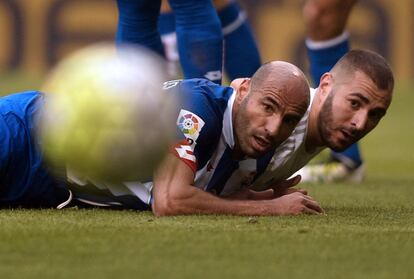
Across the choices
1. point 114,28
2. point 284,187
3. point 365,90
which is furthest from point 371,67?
point 114,28

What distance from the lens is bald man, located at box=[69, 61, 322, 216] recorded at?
3.43 meters

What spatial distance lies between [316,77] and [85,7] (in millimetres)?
6339

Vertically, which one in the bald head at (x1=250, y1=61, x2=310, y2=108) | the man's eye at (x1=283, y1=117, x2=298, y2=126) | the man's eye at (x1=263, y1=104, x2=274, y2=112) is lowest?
the man's eye at (x1=283, y1=117, x2=298, y2=126)

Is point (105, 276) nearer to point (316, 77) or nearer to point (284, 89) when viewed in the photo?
point (284, 89)

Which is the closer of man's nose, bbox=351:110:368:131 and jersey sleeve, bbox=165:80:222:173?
jersey sleeve, bbox=165:80:222:173

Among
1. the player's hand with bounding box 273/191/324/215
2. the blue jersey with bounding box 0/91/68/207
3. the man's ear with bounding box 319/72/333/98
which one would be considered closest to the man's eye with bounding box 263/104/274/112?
the player's hand with bounding box 273/191/324/215

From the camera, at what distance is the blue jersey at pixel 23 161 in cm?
365

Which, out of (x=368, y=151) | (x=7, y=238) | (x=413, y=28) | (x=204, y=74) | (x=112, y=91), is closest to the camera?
(x=7, y=238)

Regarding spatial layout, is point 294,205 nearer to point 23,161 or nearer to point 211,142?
point 211,142

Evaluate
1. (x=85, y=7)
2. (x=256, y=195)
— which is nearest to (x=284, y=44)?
(x=85, y=7)

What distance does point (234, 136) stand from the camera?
354 centimetres

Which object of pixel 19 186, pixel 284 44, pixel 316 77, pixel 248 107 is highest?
pixel 248 107

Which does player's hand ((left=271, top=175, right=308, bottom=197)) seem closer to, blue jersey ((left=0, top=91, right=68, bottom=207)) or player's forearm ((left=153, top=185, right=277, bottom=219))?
player's forearm ((left=153, top=185, right=277, bottom=219))

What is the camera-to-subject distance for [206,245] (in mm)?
2807
